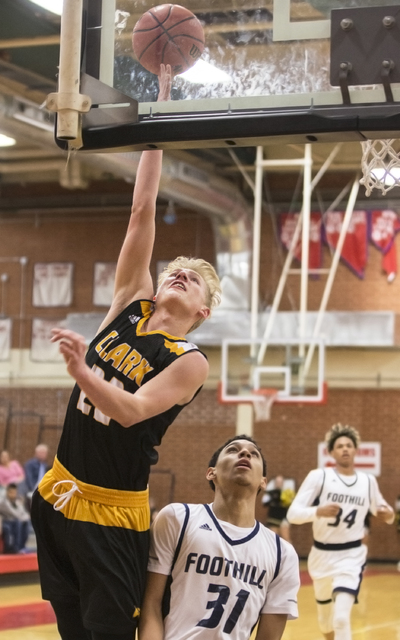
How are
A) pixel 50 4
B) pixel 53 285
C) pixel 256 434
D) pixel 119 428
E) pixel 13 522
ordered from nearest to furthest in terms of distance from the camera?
pixel 119 428, pixel 50 4, pixel 13 522, pixel 256 434, pixel 53 285

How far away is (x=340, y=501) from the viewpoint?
7965 mm

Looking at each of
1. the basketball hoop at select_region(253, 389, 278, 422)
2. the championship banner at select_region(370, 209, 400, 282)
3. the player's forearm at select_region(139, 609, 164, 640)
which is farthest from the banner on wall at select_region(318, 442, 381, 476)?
the player's forearm at select_region(139, 609, 164, 640)

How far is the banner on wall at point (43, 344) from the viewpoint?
18.7 m

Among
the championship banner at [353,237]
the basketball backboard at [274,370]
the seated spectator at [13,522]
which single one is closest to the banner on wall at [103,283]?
the basketball backboard at [274,370]

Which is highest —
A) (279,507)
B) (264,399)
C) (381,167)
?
(381,167)

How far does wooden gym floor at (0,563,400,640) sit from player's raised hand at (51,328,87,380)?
6.17m

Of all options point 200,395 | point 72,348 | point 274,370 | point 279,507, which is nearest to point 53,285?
point 200,395

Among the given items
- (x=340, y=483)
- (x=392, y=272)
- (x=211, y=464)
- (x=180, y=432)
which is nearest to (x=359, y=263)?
(x=392, y=272)

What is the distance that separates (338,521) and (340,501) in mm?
187

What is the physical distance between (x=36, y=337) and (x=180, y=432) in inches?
139

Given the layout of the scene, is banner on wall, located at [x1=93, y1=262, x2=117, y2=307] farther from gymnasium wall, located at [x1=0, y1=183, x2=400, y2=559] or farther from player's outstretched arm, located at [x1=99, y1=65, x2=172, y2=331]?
player's outstretched arm, located at [x1=99, y1=65, x2=172, y2=331]

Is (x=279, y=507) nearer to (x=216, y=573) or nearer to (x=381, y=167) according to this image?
(x=381, y=167)

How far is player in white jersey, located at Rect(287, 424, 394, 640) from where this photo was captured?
7383mm

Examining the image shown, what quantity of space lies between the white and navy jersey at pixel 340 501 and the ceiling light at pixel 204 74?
486cm
